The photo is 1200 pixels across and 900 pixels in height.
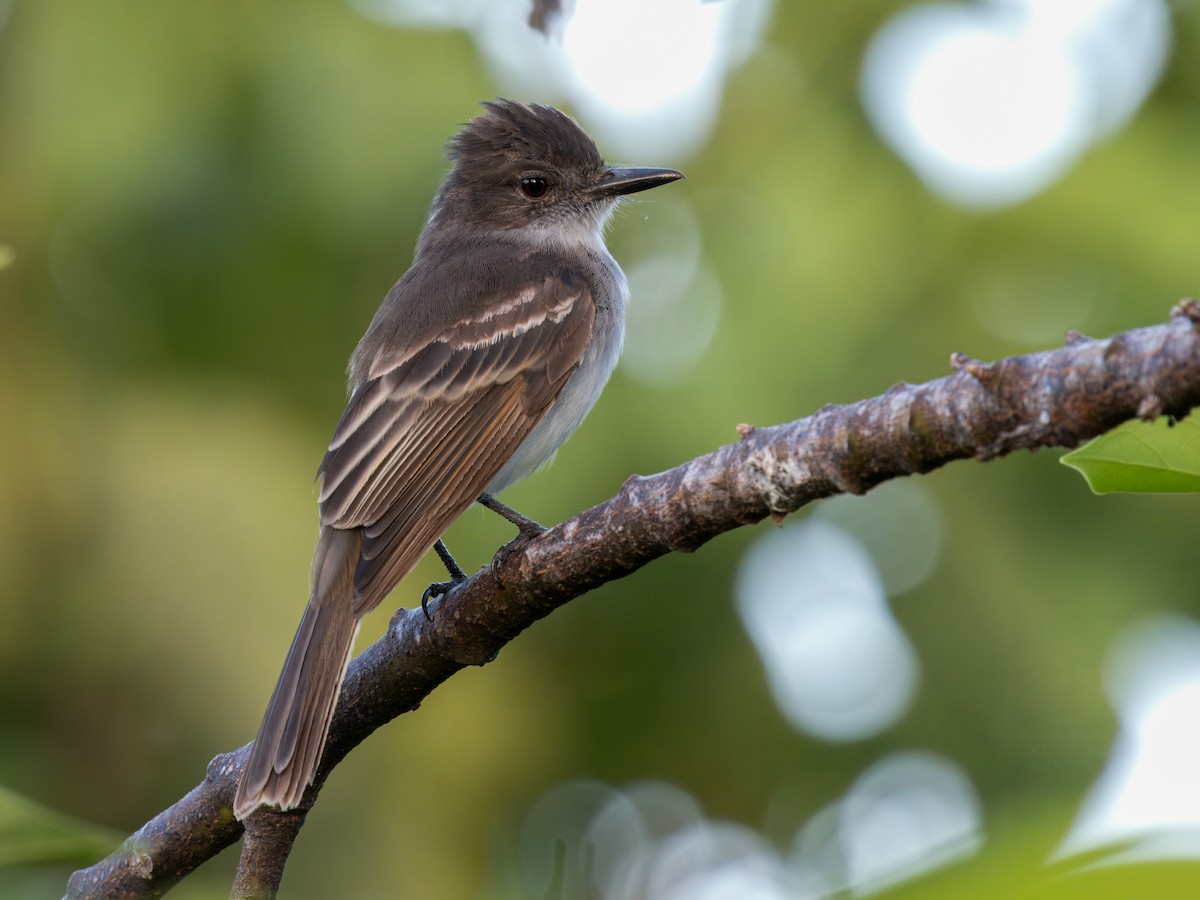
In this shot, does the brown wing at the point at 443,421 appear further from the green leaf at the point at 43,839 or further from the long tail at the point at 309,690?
the green leaf at the point at 43,839

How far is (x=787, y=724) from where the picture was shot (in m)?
5.79

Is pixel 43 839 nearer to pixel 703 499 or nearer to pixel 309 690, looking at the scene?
pixel 703 499

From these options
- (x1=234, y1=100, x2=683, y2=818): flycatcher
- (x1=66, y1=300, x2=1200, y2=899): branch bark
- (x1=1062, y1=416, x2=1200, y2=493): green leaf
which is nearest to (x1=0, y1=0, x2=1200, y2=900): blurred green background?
(x1=234, y1=100, x2=683, y2=818): flycatcher

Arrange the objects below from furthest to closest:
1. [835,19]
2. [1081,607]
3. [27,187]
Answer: [27,187] → [835,19] → [1081,607]

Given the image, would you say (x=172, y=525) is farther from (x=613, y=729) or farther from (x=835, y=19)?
(x=835, y=19)

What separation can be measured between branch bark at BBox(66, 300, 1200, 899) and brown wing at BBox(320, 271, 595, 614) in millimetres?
568

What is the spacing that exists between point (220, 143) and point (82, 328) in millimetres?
1108

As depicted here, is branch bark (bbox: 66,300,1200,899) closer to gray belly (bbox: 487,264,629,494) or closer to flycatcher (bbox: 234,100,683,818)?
flycatcher (bbox: 234,100,683,818)

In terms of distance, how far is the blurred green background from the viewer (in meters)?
5.38

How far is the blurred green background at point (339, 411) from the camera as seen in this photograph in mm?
5383

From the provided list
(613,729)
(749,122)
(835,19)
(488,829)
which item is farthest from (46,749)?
(835,19)

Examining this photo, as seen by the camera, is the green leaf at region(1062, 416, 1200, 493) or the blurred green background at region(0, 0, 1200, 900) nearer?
the green leaf at region(1062, 416, 1200, 493)

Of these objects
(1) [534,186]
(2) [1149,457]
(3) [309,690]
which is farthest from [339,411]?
(2) [1149,457]

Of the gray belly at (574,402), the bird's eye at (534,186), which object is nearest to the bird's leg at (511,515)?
the gray belly at (574,402)
